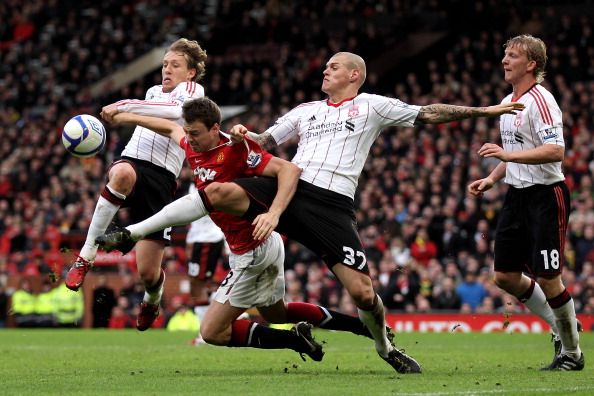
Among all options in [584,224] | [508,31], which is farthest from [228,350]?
[508,31]

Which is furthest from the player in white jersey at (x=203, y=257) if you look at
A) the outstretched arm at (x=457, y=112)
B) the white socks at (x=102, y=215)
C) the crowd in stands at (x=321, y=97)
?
the outstretched arm at (x=457, y=112)

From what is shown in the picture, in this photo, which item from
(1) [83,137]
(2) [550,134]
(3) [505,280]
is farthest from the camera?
(1) [83,137]

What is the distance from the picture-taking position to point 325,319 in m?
9.74

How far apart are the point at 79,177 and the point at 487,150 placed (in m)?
21.1

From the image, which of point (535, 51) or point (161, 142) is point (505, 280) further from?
point (161, 142)

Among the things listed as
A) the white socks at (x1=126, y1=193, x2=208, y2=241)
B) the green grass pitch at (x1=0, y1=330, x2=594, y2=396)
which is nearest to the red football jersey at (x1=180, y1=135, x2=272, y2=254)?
the white socks at (x1=126, y1=193, x2=208, y2=241)

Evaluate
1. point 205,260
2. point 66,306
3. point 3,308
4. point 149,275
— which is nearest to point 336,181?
point 149,275

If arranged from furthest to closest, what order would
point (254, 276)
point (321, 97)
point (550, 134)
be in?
1. point (321, 97)
2. point (550, 134)
3. point (254, 276)

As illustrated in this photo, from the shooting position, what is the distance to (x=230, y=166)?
8805 mm

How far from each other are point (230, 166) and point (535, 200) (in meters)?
2.66

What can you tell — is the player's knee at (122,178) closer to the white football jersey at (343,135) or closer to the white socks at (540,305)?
the white football jersey at (343,135)

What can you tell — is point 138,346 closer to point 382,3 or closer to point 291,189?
point 291,189

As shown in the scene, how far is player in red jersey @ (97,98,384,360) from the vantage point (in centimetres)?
848

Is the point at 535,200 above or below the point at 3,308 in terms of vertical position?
above
